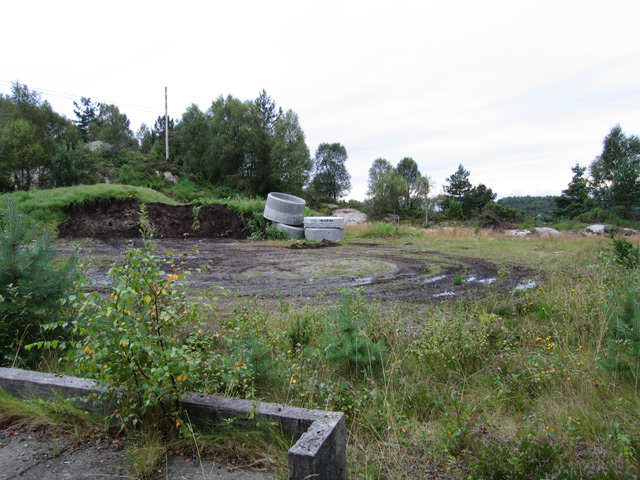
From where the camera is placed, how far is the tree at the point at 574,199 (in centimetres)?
4525

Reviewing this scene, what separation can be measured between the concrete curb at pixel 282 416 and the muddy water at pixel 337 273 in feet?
6.20

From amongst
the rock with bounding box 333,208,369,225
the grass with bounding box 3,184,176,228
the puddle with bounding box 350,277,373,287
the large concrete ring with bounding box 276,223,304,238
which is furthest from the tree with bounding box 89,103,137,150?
the puddle with bounding box 350,277,373,287

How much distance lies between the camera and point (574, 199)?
47.6 meters

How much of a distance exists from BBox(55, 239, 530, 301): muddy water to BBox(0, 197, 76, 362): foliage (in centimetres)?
92

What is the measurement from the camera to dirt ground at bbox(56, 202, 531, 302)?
22.5 feet

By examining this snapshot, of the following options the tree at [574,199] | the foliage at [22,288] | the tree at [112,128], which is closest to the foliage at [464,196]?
the tree at [574,199]

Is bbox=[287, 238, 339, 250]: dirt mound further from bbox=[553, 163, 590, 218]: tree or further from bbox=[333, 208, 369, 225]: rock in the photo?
bbox=[553, 163, 590, 218]: tree

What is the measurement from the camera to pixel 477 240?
18.2m

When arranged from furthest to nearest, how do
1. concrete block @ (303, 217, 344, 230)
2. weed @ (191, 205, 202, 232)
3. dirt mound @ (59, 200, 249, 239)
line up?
weed @ (191, 205, 202, 232) → dirt mound @ (59, 200, 249, 239) → concrete block @ (303, 217, 344, 230)

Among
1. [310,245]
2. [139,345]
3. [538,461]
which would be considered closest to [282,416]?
[139,345]

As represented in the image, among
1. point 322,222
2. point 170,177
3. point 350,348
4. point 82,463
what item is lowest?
point 82,463

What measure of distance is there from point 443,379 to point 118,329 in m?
2.50

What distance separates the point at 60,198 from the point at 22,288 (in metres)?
17.6

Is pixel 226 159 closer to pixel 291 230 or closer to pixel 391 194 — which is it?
pixel 391 194
